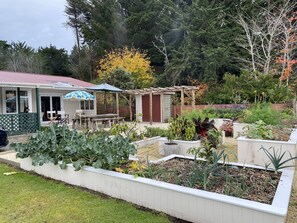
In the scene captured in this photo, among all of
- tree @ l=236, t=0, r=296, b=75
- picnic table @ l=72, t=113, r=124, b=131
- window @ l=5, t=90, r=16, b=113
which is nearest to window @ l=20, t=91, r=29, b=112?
window @ l=5, t=90, r=16, b=113

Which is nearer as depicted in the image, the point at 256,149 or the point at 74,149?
the point at 74,149

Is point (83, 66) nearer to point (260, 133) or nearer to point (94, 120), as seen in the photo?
point (94, 120)

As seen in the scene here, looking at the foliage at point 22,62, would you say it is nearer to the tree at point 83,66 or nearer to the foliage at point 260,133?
the tree at point 83,66

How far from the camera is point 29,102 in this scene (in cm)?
1340

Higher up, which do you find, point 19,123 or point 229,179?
point 19,123

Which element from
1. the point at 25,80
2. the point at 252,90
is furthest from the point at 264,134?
the point at 25,80

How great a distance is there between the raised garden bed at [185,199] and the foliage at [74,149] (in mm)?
207

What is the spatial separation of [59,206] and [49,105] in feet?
42.0

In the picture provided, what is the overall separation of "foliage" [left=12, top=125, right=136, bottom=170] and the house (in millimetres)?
5618

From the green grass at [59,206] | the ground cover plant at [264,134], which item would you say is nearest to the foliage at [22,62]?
the green grass at [59,206]

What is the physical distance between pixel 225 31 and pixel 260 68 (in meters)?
4.21

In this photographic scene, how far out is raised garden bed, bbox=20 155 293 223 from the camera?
2449 millimetres

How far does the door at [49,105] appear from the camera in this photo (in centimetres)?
1466

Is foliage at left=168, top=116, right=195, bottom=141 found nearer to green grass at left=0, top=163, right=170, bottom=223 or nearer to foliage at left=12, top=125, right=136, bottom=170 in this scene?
foliage at left=12, top=125, right=136, bottom=170
